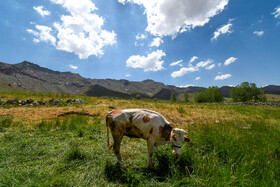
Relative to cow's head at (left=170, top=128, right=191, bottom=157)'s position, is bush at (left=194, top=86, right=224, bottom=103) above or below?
above

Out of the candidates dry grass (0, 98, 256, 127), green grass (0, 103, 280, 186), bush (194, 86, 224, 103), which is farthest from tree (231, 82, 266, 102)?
green grass (0, 103, 280, 186)

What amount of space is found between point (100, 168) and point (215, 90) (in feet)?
307

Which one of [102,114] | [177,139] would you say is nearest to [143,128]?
[177,139]

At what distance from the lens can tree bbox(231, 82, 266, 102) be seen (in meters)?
64.1

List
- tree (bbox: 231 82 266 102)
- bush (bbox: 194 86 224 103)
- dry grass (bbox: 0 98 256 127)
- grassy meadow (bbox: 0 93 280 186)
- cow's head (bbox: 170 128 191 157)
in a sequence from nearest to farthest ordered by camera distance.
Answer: grassy meadow (bbox: 0 93 280 186), cow's head (bbox: 170 128 191 157), dry grass (bbox: 0 98 256 127), tree (bbox: 231 82 266 102), bush (bbox: 194 86 224 103)

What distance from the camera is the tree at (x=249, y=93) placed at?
64.1m

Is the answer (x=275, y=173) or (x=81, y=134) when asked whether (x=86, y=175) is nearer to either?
(x=81, y=134)

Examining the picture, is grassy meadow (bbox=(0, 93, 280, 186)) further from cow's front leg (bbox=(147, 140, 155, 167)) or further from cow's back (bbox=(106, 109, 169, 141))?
cow's back (bbox=(106, 109, 169, 141))

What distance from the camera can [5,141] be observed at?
18.9 feet

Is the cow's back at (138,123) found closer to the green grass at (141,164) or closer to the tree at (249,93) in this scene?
the green grass at (141,164)

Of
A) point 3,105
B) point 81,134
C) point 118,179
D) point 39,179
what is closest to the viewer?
point 39,179

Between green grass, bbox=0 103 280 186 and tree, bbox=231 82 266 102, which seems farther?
tree, bbox=231 82 266 102

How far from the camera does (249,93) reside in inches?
2571

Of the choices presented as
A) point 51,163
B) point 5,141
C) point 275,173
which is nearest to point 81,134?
point 51,163
